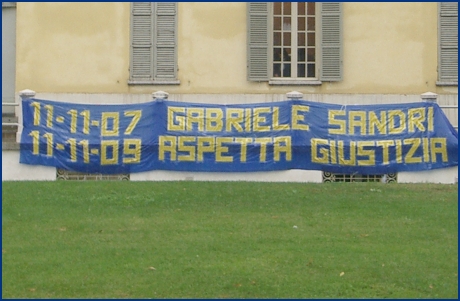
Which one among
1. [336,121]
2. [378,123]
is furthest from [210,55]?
[378,123]

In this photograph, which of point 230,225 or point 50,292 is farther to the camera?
point 230,225

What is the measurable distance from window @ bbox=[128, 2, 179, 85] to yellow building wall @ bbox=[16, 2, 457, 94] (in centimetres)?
14

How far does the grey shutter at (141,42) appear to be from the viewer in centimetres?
1867

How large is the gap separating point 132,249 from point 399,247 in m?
3.25

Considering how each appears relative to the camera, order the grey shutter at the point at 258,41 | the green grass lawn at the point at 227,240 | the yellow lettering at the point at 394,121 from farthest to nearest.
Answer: the grey shutter at the point at 258,41 < the yellow lettering at the point at 394,121 < the green grass lawn at the point at 227,240

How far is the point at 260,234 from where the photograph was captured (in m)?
11.9

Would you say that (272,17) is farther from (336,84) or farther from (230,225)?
(230,225)

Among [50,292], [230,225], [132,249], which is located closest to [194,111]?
[230,225]

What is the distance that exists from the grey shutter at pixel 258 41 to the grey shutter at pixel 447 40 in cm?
349

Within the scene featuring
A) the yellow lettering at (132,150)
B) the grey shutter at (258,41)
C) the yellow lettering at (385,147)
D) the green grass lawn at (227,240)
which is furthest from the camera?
the grey shutter at (258,41)

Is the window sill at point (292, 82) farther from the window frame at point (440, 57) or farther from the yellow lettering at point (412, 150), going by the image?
the yellow lettering at point (412, 150)

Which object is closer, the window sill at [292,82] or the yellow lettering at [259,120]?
the yellow lettering at [259,120]

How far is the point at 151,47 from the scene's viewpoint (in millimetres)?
18672

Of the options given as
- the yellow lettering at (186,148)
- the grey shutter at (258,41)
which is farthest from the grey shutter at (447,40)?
the yellow lettering at (186,148)
